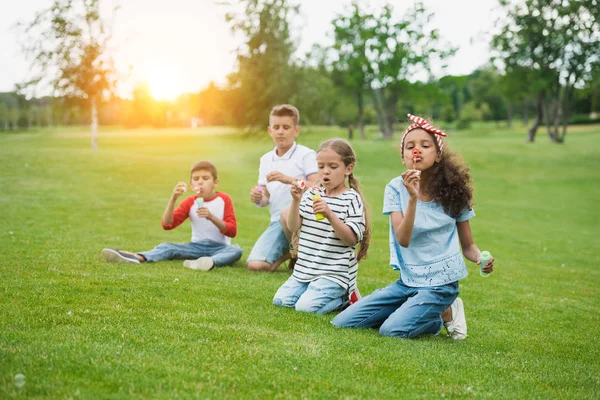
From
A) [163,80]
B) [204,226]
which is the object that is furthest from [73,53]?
[204,226]

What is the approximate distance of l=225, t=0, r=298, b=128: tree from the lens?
51781mm

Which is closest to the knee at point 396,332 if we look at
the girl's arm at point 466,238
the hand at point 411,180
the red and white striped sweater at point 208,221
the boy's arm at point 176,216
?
the girl's arm at point 466,238

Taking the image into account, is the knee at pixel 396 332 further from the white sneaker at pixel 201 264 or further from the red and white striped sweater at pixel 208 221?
the red and white striped sweater at pixel 208 221

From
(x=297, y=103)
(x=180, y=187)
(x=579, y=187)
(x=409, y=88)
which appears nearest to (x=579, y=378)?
(x=180, y=187)

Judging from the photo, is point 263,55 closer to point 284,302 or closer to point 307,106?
point 307,106

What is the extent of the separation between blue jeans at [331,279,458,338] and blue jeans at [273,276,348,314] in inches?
15.9

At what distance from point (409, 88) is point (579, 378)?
195 ft

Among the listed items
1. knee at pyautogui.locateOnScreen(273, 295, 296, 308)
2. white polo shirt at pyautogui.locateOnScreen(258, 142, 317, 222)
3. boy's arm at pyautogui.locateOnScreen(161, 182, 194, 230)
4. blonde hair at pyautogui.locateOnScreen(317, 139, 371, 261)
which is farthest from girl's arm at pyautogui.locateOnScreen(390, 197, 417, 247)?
boy's arm at pyautogui.locateOnScreen(161, 182, 194, 230)

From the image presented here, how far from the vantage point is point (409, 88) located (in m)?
62.1

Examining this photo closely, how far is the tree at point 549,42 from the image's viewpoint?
4847cm

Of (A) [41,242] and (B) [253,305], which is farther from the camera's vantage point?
(A) [41,242]

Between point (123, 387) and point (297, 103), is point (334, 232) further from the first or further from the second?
point (297, 103)

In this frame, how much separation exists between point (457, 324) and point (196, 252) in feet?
13.8

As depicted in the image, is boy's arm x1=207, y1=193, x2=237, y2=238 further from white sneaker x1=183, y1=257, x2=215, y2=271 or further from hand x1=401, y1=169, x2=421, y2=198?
hand x1=401, y1=169, x2=421, y2=198
